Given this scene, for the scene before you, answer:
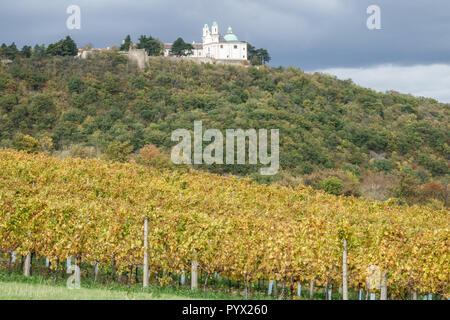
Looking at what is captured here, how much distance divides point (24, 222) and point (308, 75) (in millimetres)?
57542

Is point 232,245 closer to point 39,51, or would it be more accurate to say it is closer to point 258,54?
point 39,51

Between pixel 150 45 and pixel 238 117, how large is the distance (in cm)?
2549

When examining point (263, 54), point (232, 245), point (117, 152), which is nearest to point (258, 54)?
point (263, 54)

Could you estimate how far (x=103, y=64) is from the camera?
62.0 metres

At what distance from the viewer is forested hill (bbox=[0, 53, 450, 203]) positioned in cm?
4425

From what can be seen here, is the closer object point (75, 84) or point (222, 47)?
point (75, 84)

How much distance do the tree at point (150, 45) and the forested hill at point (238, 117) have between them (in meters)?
6.52

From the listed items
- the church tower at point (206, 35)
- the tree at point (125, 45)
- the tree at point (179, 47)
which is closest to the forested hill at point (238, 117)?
the tree at point (125, 45)

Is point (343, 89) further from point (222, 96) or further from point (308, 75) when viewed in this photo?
point (222, 96)

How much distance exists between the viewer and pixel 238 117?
2036 inches

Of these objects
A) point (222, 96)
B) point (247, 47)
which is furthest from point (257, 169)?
point (247, 47)

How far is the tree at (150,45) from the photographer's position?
235ft

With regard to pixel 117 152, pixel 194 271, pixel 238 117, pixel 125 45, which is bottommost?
pixel 194 271

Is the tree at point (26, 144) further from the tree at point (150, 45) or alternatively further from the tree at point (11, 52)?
the tree at point (150, 45)
